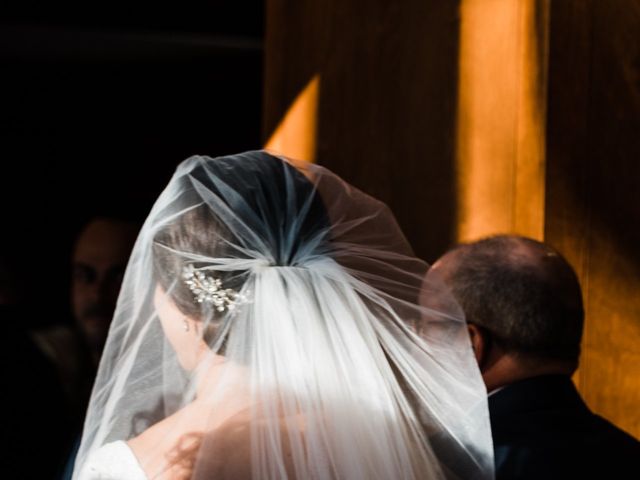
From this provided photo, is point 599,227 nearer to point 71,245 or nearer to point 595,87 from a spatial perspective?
point 595,87

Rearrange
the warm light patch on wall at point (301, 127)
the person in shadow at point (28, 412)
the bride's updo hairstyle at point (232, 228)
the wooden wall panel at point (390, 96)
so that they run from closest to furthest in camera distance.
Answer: the bride's updo hairstyle at point (232, 228) → the wooden wall panel at point (390, 96) → the person in shadow at point (28, 412) → the warm light patch on wall at point (301, 127)

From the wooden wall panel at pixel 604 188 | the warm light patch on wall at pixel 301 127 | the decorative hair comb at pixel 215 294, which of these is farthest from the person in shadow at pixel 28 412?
the wooden wall panel at pixel 604 188

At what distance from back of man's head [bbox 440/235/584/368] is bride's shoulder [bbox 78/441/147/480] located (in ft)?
2.46

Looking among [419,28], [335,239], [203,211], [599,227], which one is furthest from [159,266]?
[419,28]

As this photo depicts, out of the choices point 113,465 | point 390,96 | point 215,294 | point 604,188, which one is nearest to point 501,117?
point 604,188

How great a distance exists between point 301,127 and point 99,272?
3.05 feet

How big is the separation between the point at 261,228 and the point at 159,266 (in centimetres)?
18

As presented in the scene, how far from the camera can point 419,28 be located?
2.52 metres

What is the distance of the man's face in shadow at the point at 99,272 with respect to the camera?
10.9 ft

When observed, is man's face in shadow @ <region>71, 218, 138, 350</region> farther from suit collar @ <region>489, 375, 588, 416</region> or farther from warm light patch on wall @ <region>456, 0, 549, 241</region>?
suit collar @ <region>489, 375, 588, 416</region>

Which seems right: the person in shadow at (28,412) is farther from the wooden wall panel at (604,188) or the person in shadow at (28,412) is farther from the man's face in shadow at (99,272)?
the wooden wall panel at (604,188)

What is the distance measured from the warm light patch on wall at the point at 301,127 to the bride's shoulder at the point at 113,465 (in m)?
1.59

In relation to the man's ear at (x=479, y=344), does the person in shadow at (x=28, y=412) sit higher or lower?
lower

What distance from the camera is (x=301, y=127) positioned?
3004 millimetres
